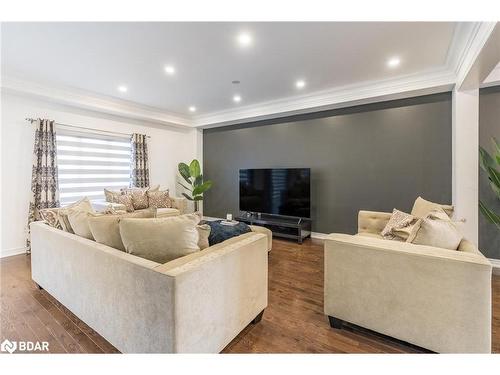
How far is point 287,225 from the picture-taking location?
167 inches

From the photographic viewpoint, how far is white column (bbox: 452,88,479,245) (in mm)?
3004

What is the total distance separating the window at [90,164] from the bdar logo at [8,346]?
3.02m

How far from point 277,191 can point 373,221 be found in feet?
6.12

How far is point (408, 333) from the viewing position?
1.53 m

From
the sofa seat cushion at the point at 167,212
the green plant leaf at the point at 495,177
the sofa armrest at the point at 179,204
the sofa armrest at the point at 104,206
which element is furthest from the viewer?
the sofa armrest at the point at 179,204

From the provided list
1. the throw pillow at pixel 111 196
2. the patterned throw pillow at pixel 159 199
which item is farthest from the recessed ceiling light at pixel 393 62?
the throw pillow at pixel 111 196

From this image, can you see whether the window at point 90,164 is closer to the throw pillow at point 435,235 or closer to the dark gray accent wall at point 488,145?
the throw pillow at point 435,235

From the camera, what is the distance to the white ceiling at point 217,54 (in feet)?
7.43

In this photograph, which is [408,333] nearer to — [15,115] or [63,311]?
[63,311]

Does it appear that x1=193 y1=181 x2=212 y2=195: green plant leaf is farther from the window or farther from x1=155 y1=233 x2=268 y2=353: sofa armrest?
x1=155 y1=233 x2=268 y2=353: sofa armrest

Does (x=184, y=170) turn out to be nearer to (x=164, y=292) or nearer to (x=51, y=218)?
(x=51, y=218)

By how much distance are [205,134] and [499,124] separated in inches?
213

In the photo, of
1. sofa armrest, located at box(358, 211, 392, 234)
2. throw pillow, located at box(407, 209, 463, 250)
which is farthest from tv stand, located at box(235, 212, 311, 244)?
throw pillow, located at box(407, 209, 463, 250)
